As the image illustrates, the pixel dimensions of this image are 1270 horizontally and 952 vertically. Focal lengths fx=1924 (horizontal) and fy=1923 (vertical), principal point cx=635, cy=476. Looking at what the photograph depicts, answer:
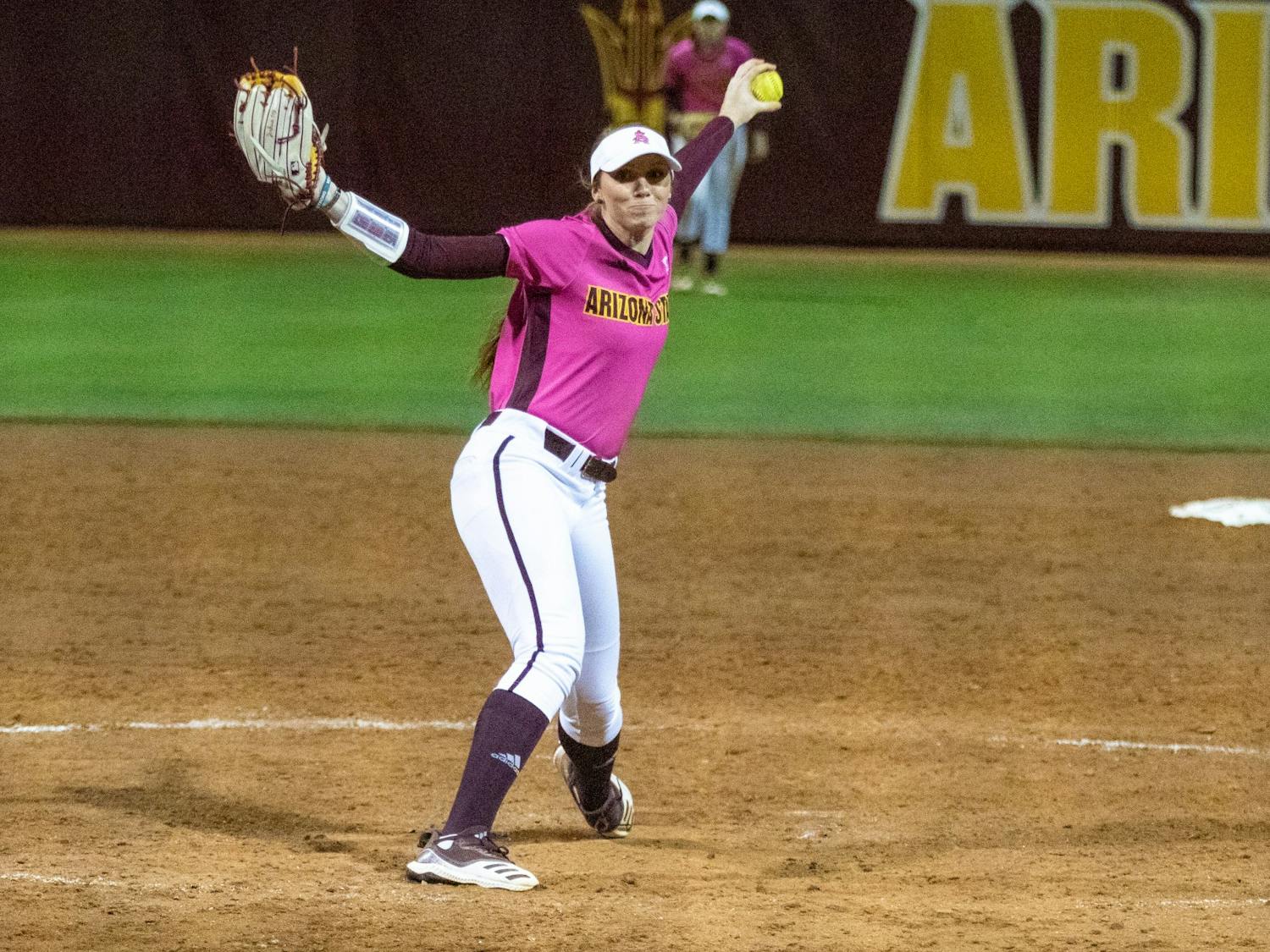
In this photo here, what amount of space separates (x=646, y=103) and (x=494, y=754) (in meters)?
15.3

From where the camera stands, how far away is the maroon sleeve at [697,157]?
5.14m

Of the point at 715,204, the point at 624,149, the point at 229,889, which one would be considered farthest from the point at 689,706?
the point at 715,204

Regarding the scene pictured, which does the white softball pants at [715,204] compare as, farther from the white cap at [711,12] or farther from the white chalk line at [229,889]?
the white chalk line at [229,889]

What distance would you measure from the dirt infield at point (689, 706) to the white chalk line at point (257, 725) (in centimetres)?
1

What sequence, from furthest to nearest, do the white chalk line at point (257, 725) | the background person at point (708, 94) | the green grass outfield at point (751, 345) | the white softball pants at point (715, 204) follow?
1. the background person at point (708, 94)
2. the white softball pants at point (715, 204)
3. the green grass outfield at point (751, 345)
4. the white chalk line at point (257, 725)

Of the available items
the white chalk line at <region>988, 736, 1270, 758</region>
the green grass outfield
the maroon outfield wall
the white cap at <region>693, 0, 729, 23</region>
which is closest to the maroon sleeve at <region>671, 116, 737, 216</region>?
the white chalk line at <region>988, 736, 1270, 758</region>

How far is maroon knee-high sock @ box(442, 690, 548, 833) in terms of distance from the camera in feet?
14.3

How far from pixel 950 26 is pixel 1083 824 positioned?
1454 centimetres

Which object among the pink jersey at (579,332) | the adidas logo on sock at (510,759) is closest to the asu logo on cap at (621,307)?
the pink jersey at (579,332)

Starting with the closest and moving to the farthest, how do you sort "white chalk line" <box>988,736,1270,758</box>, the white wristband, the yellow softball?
the white wristband
the yellow softball
"white chalk line" <box>988,736,1270,758</box>

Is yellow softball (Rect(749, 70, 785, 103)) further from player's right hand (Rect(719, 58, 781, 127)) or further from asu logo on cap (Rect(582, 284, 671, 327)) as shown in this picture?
asu logo on cap (Rect(582, 284, 671, 327))

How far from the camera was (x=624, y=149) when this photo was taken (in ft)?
14.6

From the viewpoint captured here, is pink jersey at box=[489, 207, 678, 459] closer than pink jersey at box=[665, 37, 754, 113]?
Yes

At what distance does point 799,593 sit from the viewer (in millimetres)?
7500
